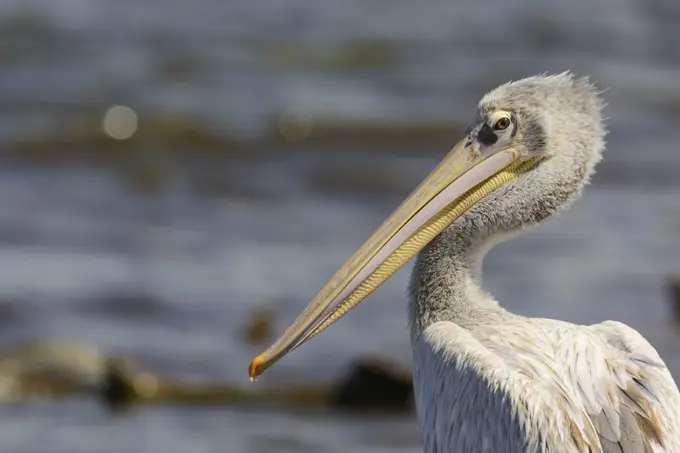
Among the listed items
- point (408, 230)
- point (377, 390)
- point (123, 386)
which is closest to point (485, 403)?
point (408, 230)

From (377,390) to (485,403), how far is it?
3.32 m

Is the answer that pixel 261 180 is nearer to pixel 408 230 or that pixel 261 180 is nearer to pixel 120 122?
pixel 120 122

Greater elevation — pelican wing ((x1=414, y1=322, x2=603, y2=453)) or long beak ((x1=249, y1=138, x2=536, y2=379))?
long beak ((x1=249, y1=138, x2=536, y2=379))

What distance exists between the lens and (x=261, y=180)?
502 inches

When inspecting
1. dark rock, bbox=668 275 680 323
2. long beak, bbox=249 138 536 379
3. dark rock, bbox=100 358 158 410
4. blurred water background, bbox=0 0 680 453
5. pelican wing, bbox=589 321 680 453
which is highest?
blurred water background, bbox=0 0 680 453

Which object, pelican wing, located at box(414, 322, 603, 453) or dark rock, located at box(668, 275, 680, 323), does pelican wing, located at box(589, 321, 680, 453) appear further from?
dark rock, located at box(668, 275, 680, 323)

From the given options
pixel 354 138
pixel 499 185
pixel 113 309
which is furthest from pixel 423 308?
pixel 354 138

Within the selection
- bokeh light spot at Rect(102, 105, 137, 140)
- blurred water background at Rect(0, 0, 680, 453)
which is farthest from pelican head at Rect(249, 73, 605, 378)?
bokeh light spot at Rect(102, 105, 137, 140)

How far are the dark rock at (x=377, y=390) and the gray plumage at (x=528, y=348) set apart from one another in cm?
265

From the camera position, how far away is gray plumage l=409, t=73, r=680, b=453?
454 cm

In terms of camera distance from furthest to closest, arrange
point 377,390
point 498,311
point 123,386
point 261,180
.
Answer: point 261,180, point 123,386, point 377,390, point 498,311

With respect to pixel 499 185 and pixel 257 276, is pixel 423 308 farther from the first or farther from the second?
pixel 257 276

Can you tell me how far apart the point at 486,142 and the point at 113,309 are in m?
4.71

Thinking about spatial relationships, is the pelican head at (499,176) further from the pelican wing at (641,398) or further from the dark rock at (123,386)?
the dark rock at (123,386)
